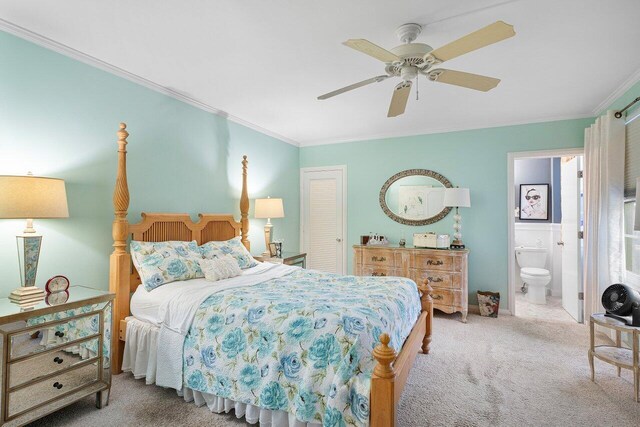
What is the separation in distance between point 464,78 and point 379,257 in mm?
2833

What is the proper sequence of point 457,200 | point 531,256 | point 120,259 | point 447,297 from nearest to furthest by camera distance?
point 120,259
point 447,297
point 457,200
point 531,256

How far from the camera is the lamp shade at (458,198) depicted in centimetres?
427

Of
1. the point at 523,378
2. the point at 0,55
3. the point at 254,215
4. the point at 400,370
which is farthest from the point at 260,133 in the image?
the point at 523,378

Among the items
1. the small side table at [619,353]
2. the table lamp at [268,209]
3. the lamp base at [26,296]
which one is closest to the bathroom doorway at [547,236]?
the small side table at [619,353]

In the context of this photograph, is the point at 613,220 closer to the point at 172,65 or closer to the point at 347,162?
the point at 347,162

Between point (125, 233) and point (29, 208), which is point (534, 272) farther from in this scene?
point (29, 208)

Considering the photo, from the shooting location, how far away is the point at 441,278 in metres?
4.18

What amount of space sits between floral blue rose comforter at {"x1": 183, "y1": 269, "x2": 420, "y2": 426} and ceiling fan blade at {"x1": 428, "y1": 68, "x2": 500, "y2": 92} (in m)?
1.59

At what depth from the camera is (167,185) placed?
3398mm

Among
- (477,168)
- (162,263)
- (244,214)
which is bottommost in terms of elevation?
(162,263)

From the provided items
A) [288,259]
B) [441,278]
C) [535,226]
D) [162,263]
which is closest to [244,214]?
[288,259]

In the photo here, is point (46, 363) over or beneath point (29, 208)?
beneath

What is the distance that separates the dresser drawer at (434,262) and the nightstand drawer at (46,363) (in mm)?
3522

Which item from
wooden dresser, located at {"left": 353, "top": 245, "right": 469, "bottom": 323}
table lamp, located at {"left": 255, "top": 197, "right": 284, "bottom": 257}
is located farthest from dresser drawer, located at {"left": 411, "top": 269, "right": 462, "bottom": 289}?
table lamp, located at {"left": 255, "top": 197, "right": 284, "bottom": 257}
